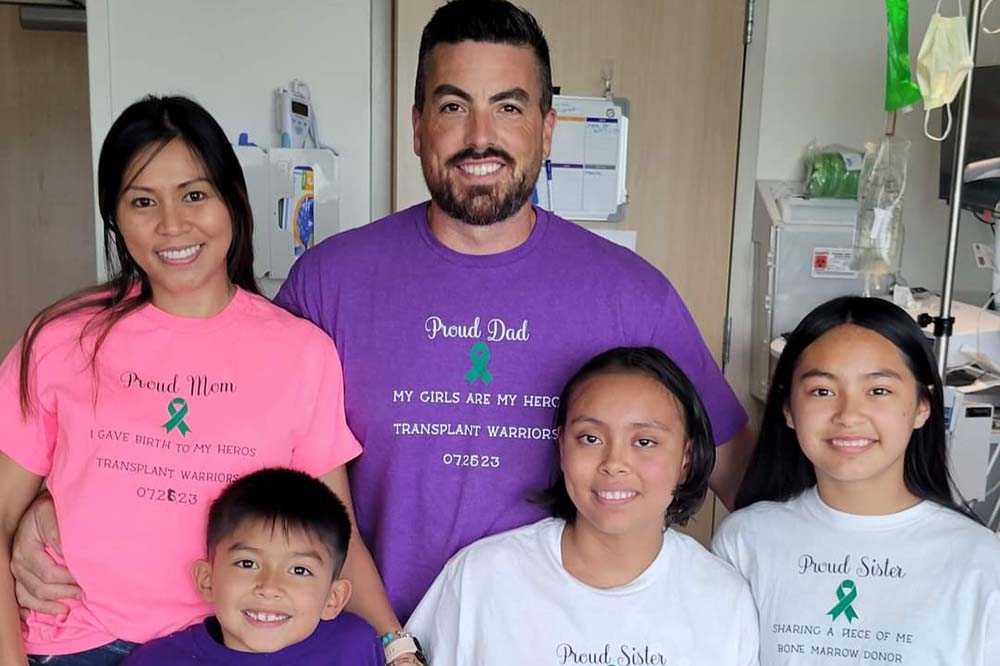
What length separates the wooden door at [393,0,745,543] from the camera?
291cm

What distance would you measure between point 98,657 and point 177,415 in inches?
14.4

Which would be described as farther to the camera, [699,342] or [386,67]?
[386,67]

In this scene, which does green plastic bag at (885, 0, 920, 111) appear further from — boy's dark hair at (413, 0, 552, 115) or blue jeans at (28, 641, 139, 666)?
blue jeans at (28, 641, 139, 666)

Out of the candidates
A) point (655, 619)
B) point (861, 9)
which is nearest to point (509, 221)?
point (655, 619)

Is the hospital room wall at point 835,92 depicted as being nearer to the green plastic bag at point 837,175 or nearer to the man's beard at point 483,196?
the green plastic bag at point 837,175

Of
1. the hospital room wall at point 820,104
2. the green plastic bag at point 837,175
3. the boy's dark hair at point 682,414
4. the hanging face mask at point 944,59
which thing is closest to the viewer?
the boy's dark hair at point 682,414

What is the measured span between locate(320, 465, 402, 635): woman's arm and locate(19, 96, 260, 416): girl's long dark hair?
1.34ft

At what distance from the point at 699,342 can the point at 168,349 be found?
2.84 ft

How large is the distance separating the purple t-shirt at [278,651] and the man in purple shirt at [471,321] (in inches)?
3.7

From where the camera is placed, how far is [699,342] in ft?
5.06

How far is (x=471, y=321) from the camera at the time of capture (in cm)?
147

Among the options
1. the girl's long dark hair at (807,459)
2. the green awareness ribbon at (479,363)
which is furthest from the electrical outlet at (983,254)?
the green awareness ribbon at (479,363)

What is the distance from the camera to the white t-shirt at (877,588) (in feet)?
4.22

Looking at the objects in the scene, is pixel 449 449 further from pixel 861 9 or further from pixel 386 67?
pixel 861 9
